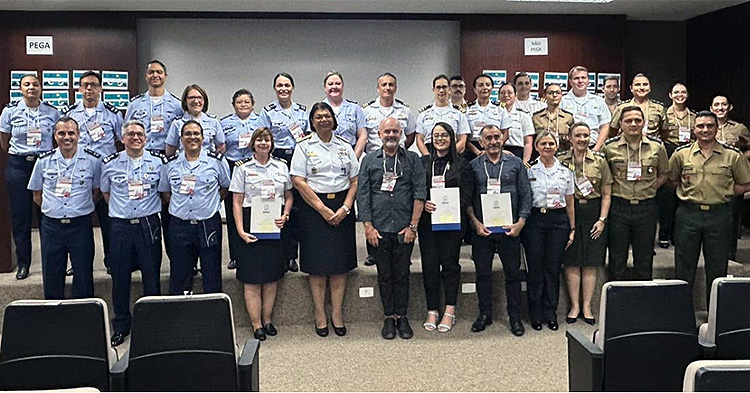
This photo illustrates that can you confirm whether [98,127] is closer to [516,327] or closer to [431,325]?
[431,325]

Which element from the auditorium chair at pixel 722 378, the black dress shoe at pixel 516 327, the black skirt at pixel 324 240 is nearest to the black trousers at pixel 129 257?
the black skirt at pixel 324 240

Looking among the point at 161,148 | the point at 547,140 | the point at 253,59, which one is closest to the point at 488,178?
the point at 547,140

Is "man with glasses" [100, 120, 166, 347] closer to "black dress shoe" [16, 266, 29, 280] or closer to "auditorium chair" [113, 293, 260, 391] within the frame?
"black dress shoe" [16, 266, 29, 280]

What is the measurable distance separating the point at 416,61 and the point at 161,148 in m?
3.89

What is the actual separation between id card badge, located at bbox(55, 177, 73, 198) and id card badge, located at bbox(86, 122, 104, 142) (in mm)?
634

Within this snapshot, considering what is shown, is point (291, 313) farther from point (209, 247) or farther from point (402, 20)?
point (402, 20)

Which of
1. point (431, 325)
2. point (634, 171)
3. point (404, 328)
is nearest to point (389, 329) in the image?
point (404, 328)

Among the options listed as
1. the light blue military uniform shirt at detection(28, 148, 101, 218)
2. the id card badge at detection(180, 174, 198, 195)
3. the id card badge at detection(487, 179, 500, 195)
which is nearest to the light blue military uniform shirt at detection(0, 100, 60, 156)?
the light blue military uniform shirt at detection(28, 148, 101, 218)

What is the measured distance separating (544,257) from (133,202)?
2.89 m

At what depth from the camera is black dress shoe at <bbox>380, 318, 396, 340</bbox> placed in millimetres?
4777

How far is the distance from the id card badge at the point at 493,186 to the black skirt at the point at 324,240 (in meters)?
0.98

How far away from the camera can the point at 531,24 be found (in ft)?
26.4

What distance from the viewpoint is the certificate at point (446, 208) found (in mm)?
4711

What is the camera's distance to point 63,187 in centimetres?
448
